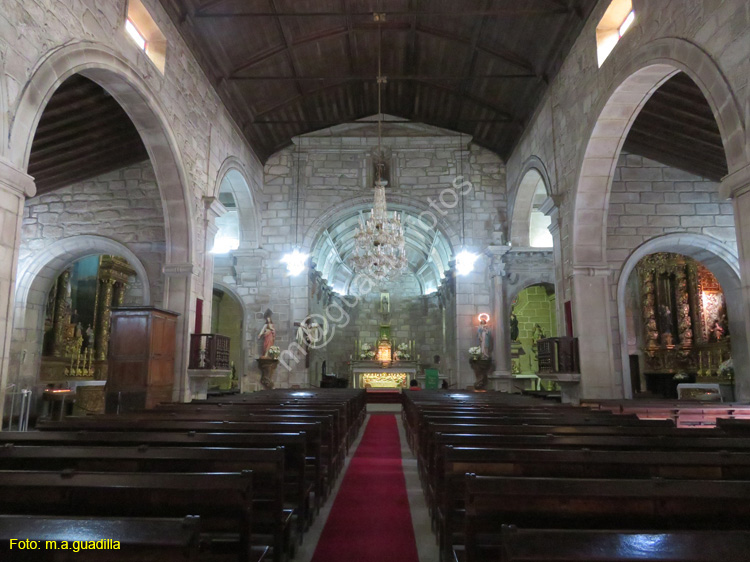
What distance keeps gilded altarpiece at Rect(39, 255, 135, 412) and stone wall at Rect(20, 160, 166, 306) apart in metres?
1.47

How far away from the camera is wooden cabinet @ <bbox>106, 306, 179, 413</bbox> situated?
910 cm

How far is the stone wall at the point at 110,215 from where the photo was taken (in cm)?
1272

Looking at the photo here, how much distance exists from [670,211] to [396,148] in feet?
28.5

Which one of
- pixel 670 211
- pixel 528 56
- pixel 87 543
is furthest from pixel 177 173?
pixel 670 211

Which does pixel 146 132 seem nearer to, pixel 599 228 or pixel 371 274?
pixel 371 274

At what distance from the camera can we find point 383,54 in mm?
14016

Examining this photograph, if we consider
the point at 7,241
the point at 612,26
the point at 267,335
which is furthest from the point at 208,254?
the point at 612,26

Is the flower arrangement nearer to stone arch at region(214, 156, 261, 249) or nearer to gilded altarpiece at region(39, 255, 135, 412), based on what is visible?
stone arch at region(214, 156, 261, 249)

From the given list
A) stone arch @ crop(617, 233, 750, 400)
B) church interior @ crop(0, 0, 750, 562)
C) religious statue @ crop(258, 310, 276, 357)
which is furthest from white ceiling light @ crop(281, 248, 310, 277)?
stone arch @ crop(617, 233, 750, 400)

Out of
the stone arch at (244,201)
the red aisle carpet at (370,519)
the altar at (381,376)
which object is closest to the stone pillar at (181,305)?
the stone arch at (244,201)

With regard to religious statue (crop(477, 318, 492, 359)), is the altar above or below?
below

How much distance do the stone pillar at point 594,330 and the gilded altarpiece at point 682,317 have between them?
16.2ft

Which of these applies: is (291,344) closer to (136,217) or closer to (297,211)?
(297,211)

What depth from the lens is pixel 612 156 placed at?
1012 cm
